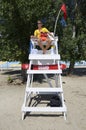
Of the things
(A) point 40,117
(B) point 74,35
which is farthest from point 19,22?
(A) point 40,117

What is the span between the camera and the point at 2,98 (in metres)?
11.0

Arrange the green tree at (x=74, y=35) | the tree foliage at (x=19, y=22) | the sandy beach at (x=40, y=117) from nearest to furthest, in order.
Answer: the sandy beach at (x=40, y=117)
the tree foliage at (x=19, y=22)
the green tree at (x=74, y=35)

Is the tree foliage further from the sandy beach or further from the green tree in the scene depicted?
A: the sandy beach

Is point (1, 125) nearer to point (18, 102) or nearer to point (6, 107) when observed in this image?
point (6, 107)

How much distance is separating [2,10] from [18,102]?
548 centimetres

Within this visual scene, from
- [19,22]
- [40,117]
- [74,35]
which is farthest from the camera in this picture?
[74,35]

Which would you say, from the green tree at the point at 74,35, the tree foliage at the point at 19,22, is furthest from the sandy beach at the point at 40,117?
the green tree at the point at 74,35

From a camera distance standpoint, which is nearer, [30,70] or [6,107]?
[30,70]

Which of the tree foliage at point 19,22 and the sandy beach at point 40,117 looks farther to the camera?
the tree foliage at point 19,22

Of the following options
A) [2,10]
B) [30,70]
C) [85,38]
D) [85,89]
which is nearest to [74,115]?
[30,70]

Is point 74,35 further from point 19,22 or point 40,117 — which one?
point 40,117

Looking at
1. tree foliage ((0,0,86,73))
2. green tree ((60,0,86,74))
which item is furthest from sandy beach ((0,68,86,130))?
green tree ((60,0,86,74))

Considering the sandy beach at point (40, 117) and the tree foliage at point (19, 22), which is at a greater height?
→ the tree foliage at point (19, 22)

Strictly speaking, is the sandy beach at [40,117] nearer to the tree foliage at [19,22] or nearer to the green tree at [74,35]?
the tree foliage at [19,22]
